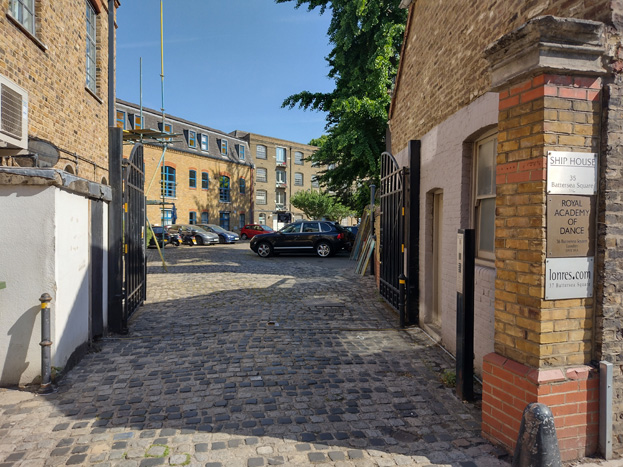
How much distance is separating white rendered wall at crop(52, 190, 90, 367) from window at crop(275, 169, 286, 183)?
4563cm

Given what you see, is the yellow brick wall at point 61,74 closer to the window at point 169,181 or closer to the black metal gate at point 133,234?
the black metal gate at point 133,234

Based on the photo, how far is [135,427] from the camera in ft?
10.9

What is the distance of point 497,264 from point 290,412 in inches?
85.9

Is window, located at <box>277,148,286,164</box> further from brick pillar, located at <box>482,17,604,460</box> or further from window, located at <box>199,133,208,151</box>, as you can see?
brick pillar, located at <box>482,17,604,460</box>

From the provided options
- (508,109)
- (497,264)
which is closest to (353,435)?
(497,264)

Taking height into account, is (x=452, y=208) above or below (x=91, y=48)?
below

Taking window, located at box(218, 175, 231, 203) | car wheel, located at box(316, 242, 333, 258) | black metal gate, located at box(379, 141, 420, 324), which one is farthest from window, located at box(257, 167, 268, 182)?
black metal gate, located at box(379, 141, 420, 324)

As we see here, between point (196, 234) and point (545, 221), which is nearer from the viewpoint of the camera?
point (545, 221)

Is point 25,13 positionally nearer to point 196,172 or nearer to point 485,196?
point 485,196

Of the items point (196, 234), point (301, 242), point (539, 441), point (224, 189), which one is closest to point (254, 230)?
point (196, 234)

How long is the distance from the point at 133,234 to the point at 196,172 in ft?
99.5

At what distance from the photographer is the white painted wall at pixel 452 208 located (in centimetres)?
417

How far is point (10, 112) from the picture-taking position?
17.3 ft

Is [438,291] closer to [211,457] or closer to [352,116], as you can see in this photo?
[211,457]
